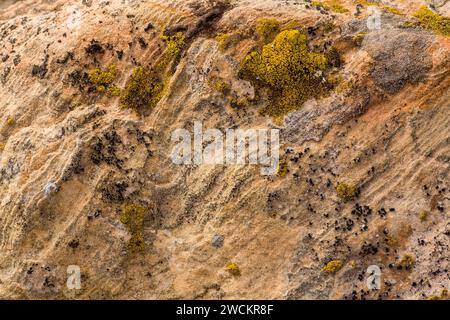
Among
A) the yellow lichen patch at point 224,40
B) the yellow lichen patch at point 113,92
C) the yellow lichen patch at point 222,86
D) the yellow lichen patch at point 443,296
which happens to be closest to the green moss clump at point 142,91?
the yellow lichen patch at point 113,92

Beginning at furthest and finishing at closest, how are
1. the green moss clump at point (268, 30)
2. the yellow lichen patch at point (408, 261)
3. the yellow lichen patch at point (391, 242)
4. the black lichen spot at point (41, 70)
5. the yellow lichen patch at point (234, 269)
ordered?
the black lichen spot at point (41, 70) < the green moss clump at point (268, 30) < the yellow lichen patch at point (234, 269) < the yellow lichen patch at point (391, 242) < the yellow lichen patch at point (408, 261)

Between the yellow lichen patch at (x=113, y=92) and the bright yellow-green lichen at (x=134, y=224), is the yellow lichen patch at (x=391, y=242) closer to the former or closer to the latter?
the bright yellow-green lichen at (x=134, y=224)

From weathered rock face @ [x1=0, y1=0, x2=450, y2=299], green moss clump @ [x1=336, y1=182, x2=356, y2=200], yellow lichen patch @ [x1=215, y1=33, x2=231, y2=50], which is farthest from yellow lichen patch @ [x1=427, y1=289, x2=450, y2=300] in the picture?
yellow lichen patch @ [x1=215, y1=33, x2=231, y2=50]

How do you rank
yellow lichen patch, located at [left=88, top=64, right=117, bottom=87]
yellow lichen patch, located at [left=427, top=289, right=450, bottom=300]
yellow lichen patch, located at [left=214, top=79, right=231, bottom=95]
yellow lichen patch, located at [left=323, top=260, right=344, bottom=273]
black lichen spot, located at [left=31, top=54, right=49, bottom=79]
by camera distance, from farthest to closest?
black lichen spot, located at [left=31, top=54, right=49, bottom=79] → yellow lichen patch, located at [left=88, top=64, right=117, bottom=87] → yellow lichen patch, located at [left=214, top=79, right=231, bottom=95] → yellow lichen patch, located at [left=323, top=260, right=344, bottom=273] → yellow lichen patch, located at [left=427, top=289, right=450, bottom=300]

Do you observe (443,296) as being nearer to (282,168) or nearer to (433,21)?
(282,168)

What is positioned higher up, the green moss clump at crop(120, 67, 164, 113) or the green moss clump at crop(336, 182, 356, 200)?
the green moss clump at crop(120, 67, 164, 113)

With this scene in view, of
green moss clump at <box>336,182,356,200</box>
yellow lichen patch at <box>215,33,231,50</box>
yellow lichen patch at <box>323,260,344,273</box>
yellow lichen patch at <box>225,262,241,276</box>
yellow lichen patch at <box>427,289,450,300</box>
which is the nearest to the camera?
yellow lichen patch at <box>427,289,450,300</box>

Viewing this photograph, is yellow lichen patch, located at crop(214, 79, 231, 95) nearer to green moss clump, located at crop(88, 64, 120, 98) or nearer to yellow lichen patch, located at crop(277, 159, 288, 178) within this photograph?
yellow lichen patch, located at crop(277, 159, 288, 178)

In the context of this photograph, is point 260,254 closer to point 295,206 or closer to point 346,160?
point 295,206
